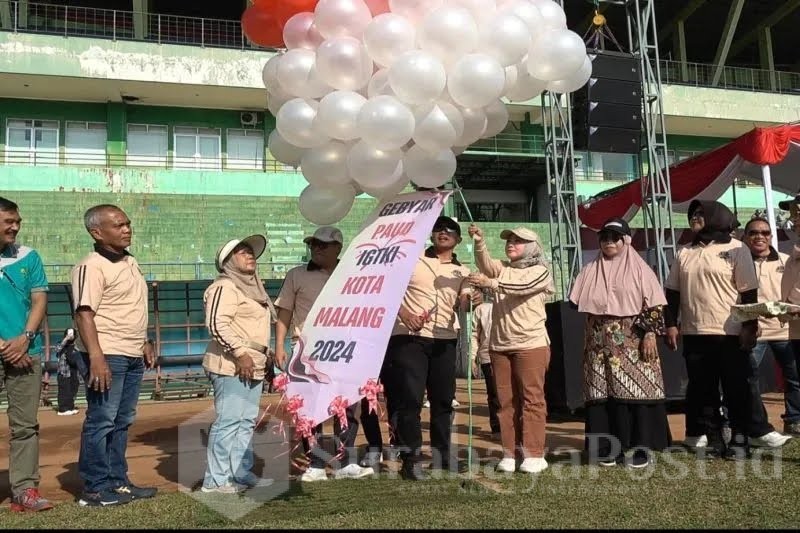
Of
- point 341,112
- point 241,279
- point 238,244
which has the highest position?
point 341,112

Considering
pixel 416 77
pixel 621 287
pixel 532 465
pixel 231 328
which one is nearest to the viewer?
pixel 416 77

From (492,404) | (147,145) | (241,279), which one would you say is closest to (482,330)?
(492,404)

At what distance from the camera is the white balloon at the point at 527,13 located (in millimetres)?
3662

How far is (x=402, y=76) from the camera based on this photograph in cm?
330

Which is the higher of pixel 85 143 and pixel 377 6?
pixel 85 143

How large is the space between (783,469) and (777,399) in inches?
155

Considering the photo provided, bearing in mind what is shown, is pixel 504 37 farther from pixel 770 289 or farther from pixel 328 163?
pixel 770 289

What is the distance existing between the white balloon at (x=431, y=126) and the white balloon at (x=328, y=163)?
0.45m

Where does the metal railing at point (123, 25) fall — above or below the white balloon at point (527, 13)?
above

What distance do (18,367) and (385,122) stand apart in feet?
7.71

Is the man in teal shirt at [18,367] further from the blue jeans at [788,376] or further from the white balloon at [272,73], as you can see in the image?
the blue jeans at [788,376]

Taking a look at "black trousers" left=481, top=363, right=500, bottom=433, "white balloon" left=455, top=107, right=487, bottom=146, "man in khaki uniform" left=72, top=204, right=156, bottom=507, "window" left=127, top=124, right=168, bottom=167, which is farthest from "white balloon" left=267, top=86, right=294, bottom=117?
"window" left=127, top=124, right=168, bottom=167

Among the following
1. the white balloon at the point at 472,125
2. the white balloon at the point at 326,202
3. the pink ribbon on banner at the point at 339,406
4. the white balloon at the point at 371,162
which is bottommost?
the pink ribbon on banner at the point at 339,406

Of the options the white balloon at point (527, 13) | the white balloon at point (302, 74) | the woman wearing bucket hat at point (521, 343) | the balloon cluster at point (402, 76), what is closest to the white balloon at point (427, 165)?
the balloon cluster at point (402, 76)
